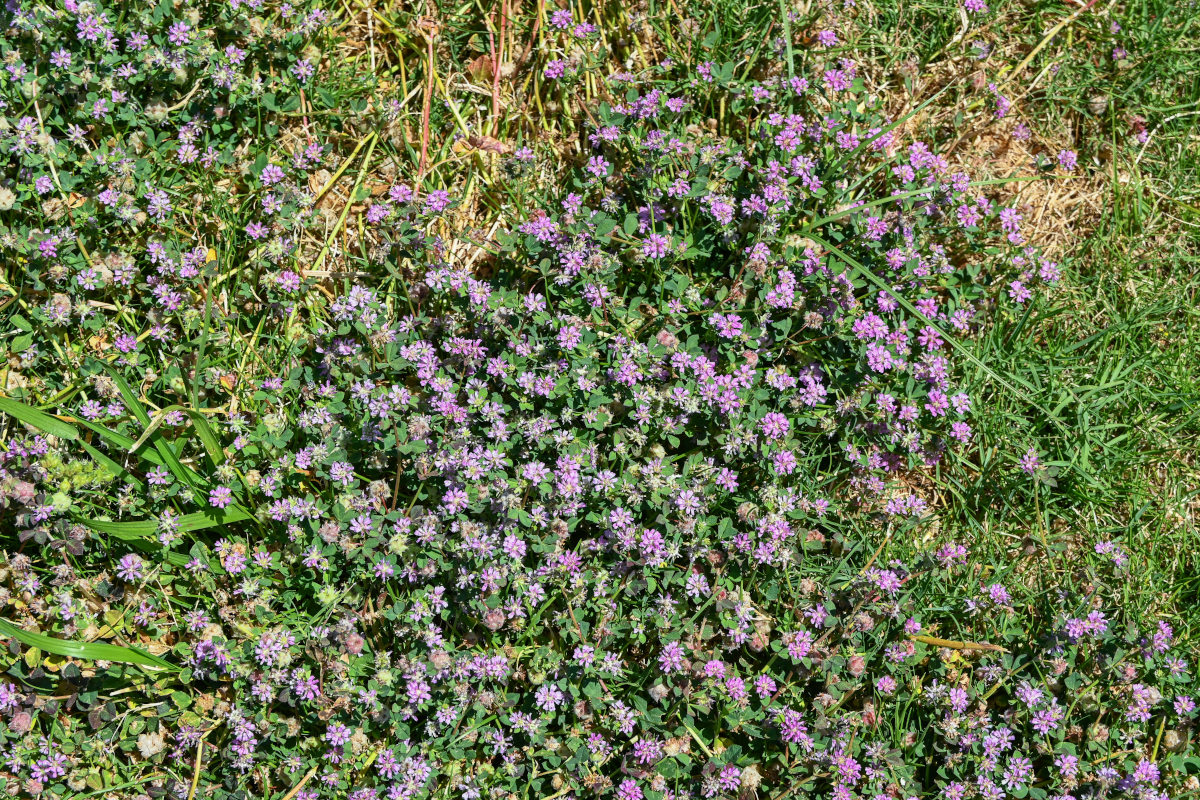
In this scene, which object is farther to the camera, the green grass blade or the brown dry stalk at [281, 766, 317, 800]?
the green grass blade

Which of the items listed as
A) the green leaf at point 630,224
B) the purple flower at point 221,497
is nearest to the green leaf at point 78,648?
the purple flower at point 221,497

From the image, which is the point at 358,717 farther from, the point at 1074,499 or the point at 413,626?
the point at 1074,499

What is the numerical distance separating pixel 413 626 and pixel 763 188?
8.52 ft

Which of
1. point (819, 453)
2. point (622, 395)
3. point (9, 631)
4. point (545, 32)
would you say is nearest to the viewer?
point (9, 631)

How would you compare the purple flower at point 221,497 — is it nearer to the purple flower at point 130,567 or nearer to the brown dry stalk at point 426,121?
the purple flower at point 130,567

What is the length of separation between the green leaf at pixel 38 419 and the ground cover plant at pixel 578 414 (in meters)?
0.02

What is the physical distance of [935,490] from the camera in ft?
15.6

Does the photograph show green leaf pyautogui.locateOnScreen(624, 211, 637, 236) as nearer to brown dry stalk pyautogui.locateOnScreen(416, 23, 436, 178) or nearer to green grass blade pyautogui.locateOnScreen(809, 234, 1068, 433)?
green grass blade pyautogui.locateOnScreen(809, 234, 1068, 433)

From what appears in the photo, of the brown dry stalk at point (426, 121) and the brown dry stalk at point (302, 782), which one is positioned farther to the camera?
the brown dry stalk at point (426, 121)

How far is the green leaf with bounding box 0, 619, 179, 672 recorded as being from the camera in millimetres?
3902

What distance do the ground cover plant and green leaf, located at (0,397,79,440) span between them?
0.06 ft

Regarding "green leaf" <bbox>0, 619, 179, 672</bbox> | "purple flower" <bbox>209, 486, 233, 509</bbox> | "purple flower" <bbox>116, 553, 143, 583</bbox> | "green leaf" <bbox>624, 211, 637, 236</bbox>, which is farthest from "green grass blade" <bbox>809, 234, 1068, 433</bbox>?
"green leaf" <bbox>0, 619, 179, 672</bbox>

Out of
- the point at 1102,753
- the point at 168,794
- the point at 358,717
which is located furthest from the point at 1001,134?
the point at 168,794

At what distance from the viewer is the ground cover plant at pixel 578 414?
4070mm
